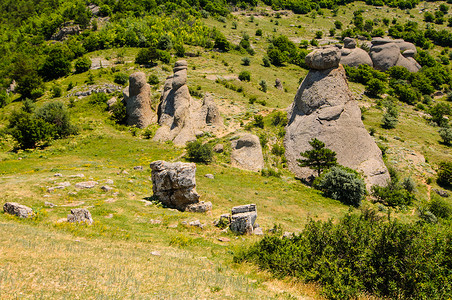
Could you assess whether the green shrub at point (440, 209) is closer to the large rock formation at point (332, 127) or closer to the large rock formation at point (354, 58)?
the large rock formation at point (332, 127)

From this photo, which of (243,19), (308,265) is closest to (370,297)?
(308,265)

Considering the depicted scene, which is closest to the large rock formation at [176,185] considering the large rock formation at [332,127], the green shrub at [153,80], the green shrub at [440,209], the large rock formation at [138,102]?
the large rock formation at [332,127]

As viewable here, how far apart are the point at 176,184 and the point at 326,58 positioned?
27.9 metres

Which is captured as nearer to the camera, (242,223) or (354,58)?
(242,223)

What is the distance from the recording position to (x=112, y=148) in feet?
116

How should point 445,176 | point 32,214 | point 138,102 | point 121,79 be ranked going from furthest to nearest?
point 121,79 → point 138,102 → point 445,176 → point 32,214

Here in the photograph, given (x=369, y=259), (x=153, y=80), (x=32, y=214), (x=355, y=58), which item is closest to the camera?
(x=369, y=259)

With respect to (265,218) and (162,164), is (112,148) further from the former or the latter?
(265,218)

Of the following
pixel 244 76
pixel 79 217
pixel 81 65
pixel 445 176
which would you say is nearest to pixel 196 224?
pixel 79 217

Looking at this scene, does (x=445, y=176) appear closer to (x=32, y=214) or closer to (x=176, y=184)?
(x=176, y=184)

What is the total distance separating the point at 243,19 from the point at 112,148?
12445 cm

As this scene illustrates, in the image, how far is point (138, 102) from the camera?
43.0 m

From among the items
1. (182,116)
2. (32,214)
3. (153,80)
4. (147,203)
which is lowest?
(147,203)

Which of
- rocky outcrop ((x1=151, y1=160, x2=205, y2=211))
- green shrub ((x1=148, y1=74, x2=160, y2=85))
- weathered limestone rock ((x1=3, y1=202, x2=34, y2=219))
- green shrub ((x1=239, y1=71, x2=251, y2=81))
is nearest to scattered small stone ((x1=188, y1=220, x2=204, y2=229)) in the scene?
rocky outcrop ((x1=151, y1=160, x2=205, y2=211))
